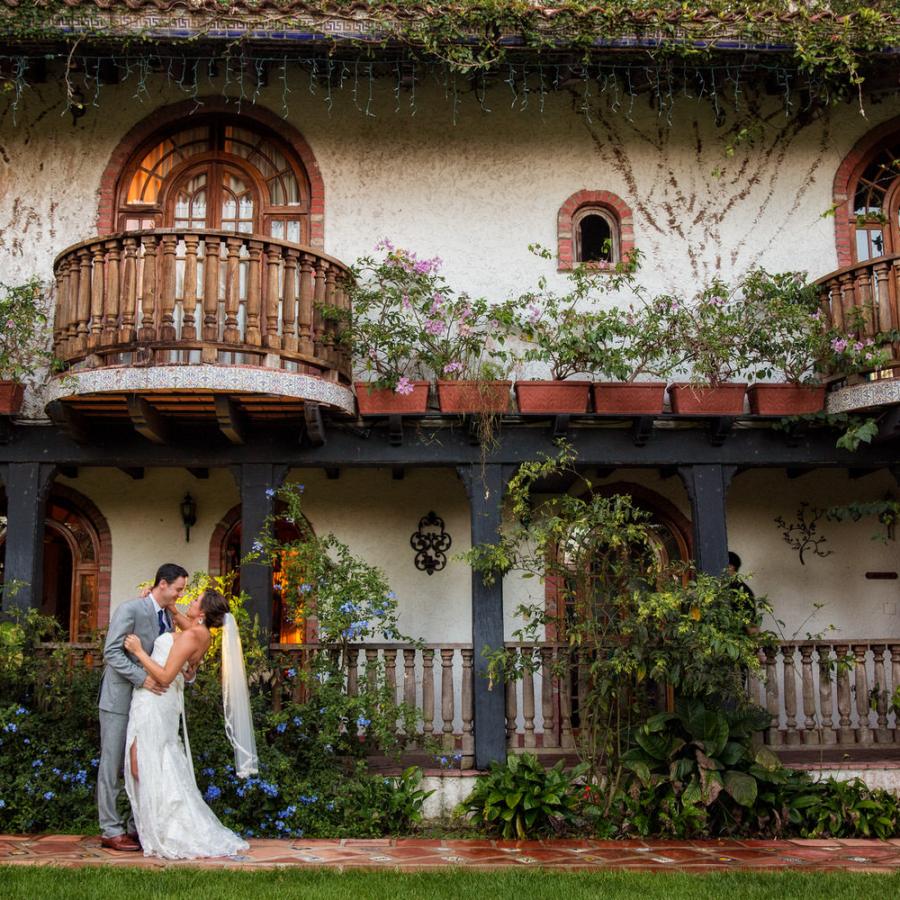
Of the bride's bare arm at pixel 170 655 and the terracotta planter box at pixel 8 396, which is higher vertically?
the terracotta planter box at pixel 8 396

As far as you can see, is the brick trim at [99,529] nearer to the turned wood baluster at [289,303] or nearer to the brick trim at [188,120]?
the brick trim at [188,120]

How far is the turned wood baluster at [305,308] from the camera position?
352 inches

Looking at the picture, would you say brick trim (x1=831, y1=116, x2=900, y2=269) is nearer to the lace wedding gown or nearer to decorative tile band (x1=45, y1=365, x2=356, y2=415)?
decorative tile band (x1=45, y1=365, x2=356, y2=415)

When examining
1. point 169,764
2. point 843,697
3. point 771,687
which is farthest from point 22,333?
point 843,697

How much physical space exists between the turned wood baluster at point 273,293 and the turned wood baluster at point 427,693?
2978 millimetres

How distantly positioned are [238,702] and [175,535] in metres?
3.98

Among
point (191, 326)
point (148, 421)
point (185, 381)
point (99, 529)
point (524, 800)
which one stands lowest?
point (524, 800)

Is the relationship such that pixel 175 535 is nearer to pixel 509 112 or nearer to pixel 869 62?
pixel 509 112

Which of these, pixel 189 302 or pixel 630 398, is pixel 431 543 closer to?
pixel 630 398

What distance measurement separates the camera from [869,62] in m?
9.83

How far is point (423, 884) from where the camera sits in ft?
20.3

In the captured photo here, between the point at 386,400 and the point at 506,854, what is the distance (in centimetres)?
396

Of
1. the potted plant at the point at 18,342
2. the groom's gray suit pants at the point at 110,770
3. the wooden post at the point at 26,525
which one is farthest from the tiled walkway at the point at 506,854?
the potted plant at the point at 18,342

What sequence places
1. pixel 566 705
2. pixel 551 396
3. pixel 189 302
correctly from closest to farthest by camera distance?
pixel 189 302 → pixel 551 396 → pixel 566 705
